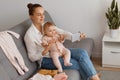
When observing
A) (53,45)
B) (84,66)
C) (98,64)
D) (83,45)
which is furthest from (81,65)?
(98,64)

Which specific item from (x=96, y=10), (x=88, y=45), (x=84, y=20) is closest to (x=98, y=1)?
(x=96, y=10)

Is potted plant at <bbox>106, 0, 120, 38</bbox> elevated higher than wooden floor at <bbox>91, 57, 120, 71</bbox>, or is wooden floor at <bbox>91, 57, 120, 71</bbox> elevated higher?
potted plant at <bbox>106, 0, 120, 38</bbox>

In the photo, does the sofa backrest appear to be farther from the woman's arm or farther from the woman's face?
the woman's face

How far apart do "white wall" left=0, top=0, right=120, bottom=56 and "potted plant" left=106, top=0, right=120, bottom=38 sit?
0.18m

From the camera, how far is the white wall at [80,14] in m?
3.51

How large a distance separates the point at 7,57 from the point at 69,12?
173cm

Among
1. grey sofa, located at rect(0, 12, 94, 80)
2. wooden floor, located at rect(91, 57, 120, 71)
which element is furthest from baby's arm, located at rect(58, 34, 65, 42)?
wooden floor, located at rect(91, 57, 120, 71)

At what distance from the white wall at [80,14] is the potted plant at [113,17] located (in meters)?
0.18

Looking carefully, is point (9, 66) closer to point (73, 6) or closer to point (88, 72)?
point (88, 72)

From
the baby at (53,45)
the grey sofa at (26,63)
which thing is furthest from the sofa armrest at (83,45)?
the baby at (53,45)

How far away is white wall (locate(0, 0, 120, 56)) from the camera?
3.51 meters

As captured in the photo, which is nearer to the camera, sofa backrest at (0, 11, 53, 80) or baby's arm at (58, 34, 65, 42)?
sofa backrest at (0, 11, 53, 80)

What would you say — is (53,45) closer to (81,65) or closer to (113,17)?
(81,65)

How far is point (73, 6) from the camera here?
358 centimetres
